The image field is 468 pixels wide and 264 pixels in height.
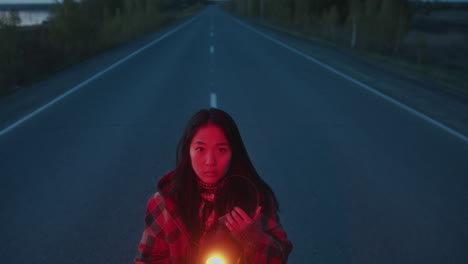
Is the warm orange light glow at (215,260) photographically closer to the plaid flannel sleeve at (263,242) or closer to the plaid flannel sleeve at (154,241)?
the plaid flannel sleeve at (263,242)

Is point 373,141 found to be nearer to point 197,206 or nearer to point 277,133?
point 277,133

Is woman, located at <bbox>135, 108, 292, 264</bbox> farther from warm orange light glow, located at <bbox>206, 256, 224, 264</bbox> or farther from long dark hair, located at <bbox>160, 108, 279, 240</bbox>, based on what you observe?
warm orange light glow, located at <bbox>206, 256, 224, 264</bbox>

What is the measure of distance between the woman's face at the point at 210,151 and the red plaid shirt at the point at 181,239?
0.65 feet

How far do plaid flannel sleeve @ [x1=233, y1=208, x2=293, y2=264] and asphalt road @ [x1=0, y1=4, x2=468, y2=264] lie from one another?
183 centimetres

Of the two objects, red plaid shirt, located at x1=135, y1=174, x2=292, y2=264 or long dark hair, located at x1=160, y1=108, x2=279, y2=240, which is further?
long dark hair, located at x1=160, y1=108, x2=279, y2=240

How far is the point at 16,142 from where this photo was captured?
6543 mm

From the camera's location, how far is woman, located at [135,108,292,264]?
5.42 feet

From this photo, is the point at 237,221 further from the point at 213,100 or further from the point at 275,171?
the point at 213,100

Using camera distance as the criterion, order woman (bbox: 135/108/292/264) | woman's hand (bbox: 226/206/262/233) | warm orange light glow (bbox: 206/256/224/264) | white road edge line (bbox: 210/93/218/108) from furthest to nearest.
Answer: white road edge line (bbox: 210/93/218/108) < woman (bbox: 135/108/292/264) < woman's hand (bbox: 226/206/262/233) < warm orange light glow (bbox: 206/256/224/264)

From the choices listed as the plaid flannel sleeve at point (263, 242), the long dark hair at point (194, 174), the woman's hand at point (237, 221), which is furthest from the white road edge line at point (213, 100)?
the woman's hand at point (237, 221)

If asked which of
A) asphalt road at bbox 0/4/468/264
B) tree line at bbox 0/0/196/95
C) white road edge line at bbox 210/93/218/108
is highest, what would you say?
tree line at bbox 0/0/196/95

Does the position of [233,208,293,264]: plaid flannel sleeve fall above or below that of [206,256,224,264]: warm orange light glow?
below

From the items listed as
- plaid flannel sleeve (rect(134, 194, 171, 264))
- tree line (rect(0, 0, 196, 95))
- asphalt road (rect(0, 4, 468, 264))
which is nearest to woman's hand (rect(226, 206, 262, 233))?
plaid flannel sleeve (rect(134, 194, 171, 264))

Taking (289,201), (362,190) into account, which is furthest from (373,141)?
(289,201)
